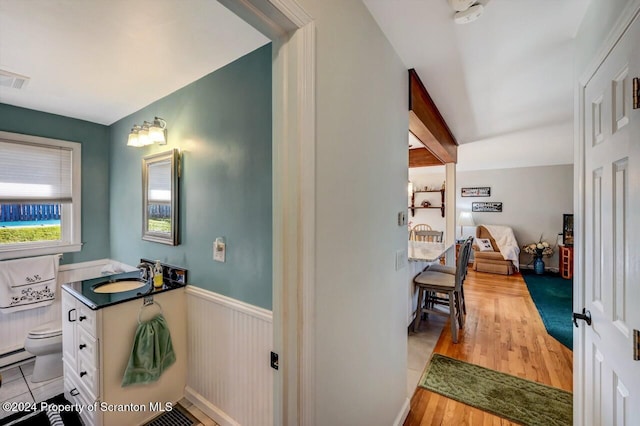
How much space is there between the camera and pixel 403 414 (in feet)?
5.79

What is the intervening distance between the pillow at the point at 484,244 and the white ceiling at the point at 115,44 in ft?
20.7

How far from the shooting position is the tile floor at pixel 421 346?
2.26 metres

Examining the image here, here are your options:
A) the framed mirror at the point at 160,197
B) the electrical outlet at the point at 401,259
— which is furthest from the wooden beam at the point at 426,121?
the framed mirror at the point at 160,197

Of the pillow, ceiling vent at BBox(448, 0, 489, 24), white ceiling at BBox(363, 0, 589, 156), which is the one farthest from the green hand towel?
the pillow

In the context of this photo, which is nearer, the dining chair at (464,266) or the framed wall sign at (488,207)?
the dining chair at (464,266)

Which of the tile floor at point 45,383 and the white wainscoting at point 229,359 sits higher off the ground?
the white wainscoting at point 229,359

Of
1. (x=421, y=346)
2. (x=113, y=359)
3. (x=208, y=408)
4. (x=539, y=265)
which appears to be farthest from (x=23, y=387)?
(x=539, y=265)

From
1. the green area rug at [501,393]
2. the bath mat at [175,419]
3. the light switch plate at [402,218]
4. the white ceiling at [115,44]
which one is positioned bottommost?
the bath mat at [175,419]

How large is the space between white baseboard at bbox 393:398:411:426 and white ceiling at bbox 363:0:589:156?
7.66ft

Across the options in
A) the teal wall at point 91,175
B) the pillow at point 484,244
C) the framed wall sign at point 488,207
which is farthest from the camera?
the framed wall sign at point 488,207

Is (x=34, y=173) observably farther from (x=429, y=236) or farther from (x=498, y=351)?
(x=429, y=236)

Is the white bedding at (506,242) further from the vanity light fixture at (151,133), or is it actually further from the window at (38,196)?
the window at (38,196)

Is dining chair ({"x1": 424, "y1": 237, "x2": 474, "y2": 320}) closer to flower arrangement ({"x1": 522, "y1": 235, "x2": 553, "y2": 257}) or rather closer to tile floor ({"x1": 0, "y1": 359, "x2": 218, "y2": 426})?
tile floor ({"x1": 0, "y1": 359, "x2": 218, "y2": 426})

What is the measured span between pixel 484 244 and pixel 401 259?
5364mm
